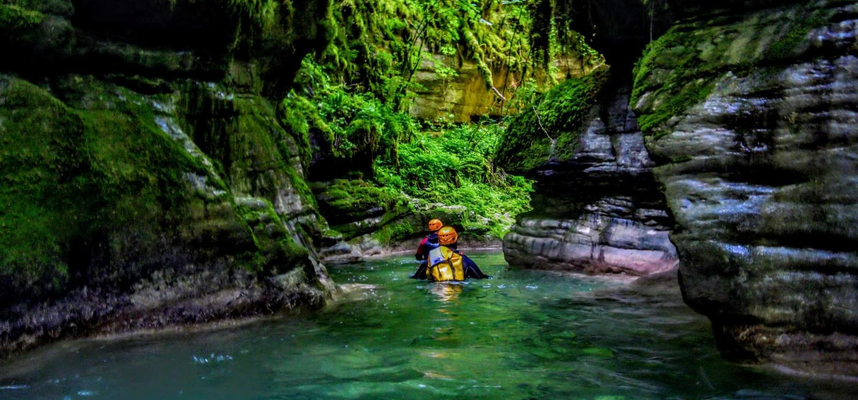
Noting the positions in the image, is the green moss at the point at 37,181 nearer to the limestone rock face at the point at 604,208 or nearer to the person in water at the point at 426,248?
the person in water at the point at 426,248

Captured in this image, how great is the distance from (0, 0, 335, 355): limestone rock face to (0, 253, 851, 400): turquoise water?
37 centimetres

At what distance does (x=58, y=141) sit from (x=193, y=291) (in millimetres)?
1691

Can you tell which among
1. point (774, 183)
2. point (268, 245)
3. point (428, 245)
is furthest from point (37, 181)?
point (428, 245)

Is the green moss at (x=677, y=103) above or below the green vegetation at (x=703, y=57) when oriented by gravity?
below

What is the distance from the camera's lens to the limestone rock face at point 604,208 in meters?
8.68

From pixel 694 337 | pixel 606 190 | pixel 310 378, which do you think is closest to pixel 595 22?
pixel 606 190

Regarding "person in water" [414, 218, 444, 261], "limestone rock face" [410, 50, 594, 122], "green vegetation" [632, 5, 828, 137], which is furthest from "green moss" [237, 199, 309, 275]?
"limestone rock face" [410, 50, 594, 122]

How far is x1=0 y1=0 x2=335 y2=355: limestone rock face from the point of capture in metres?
4.36

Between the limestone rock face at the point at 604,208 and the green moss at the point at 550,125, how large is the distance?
0.24 meters

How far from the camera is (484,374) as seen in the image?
3.69m

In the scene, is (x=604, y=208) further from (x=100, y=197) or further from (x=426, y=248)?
(x=100, y=197)

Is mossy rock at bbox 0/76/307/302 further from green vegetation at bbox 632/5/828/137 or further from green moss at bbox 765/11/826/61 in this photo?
green moss at bbox 765/11/826/61

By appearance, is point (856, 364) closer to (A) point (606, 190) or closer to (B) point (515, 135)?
(A) point (606, 190)

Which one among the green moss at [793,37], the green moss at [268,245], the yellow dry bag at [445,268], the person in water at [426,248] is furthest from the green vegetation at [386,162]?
the green moss at [793,37]
